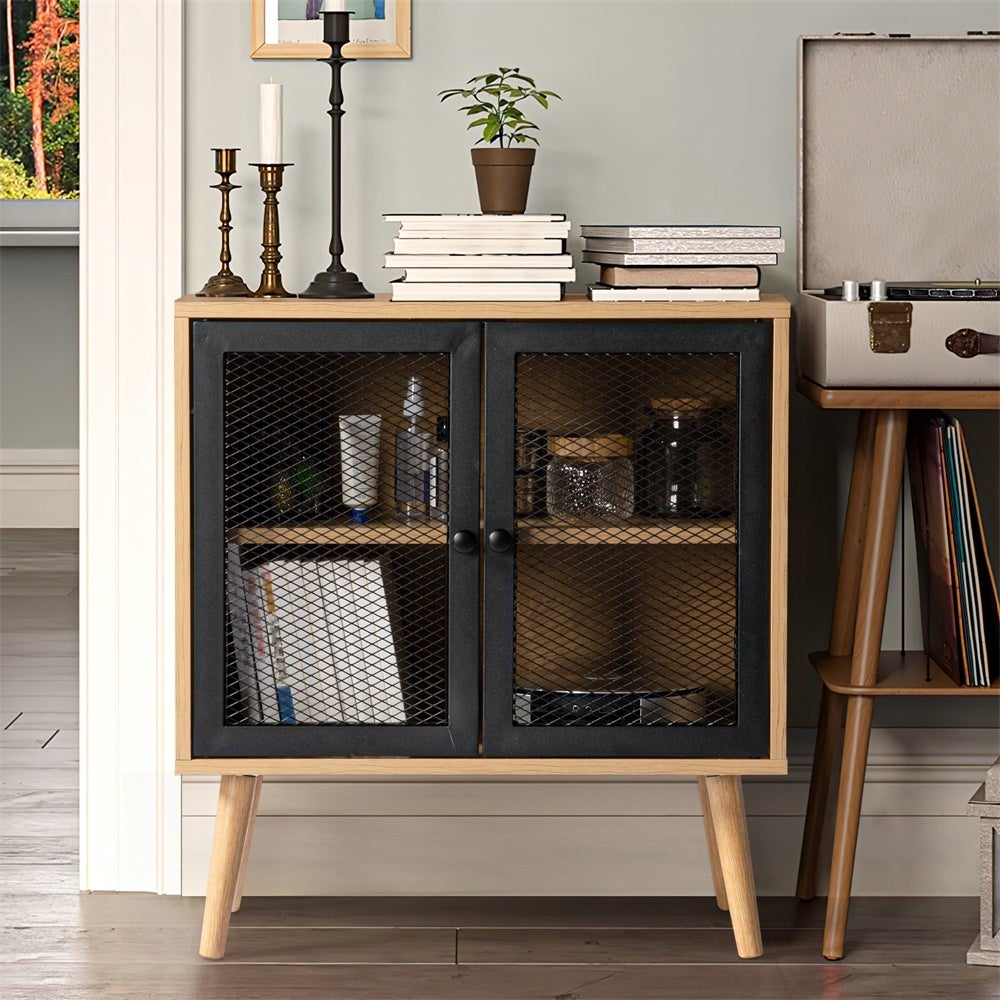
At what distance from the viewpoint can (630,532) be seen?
178 centimetres

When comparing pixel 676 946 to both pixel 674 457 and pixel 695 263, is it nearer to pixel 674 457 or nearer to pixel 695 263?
pixel 674 457

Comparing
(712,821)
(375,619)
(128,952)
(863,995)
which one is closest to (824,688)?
(712,821)

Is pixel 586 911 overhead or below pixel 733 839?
below

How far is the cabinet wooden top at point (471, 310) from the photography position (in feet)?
5.59

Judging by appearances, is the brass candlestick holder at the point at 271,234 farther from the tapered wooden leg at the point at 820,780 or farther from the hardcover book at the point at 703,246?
the tapered wooden leg at the point at 820,780

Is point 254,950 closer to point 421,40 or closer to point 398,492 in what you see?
point 398,492

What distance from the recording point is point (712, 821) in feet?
6.36

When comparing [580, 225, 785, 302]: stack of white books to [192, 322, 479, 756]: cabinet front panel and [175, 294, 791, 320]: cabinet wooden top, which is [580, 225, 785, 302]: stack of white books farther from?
[192, 322, 479, 756]: cabinet front panel

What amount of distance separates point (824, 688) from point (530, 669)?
52 cm

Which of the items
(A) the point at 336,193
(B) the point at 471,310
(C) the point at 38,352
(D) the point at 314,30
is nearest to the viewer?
(B) the point at 471,310

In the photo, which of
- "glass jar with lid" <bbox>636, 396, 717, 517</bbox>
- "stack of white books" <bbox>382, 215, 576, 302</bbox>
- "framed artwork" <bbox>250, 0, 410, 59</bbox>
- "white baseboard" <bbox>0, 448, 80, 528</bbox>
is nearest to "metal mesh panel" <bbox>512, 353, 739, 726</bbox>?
"glass jar with lid" <bbox>636, 396, 717, 517</bbox>

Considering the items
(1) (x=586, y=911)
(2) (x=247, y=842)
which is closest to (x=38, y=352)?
(2) (x=247, y=842)

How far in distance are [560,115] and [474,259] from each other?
0.43 meters

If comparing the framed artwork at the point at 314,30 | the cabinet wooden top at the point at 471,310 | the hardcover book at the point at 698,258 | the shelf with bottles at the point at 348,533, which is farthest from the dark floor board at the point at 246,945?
the framed artwork at the point at 314,30
